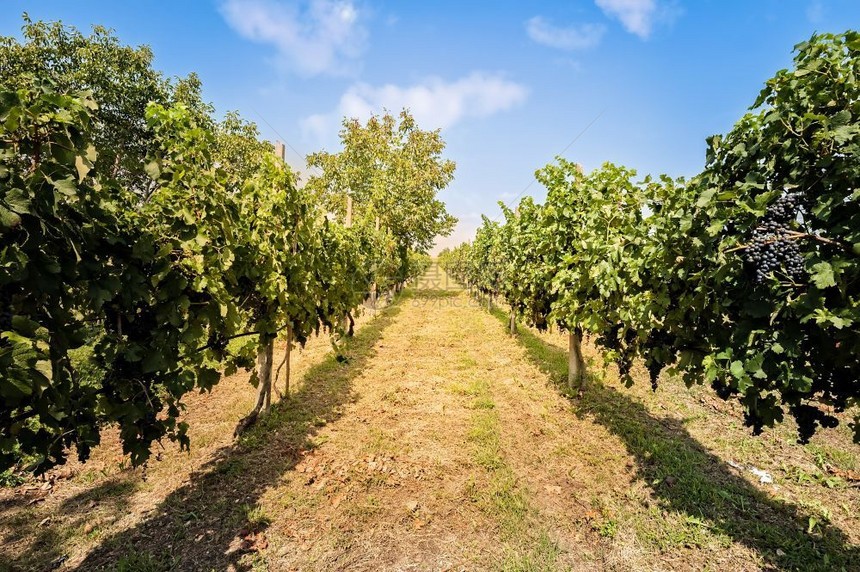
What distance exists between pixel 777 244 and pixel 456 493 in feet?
12.8

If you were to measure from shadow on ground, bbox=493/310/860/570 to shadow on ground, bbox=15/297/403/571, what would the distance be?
168 inches

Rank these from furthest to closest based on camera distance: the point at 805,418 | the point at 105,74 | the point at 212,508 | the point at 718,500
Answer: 1. the point at 105,74
2. the point at 718,500
3. the point at 212,508
4. the point at 805,418

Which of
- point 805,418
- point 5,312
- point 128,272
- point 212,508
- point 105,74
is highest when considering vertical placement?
point 105,74

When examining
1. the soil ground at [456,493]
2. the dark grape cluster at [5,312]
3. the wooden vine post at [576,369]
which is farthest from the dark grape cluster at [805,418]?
the wooden vine post at [576,369]

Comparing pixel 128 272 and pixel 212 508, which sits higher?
pixel 128 272

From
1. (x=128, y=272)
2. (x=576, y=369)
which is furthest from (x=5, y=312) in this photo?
(x=576, y=369)

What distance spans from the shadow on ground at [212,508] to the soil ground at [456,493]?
0.07 feet

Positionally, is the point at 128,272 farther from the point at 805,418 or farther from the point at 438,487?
the point at 805,418

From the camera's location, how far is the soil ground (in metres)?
3.73

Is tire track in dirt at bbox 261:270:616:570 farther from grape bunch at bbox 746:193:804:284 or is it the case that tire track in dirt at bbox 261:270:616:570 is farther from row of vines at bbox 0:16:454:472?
grape bunch at bbox 746:193:804:284

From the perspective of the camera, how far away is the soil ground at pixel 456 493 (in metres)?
3.73

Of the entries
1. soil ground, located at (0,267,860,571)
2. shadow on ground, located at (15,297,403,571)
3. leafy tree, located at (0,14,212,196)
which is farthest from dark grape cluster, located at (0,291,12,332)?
leafy tree, located at (0,14,212,196)

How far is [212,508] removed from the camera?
4352 mm

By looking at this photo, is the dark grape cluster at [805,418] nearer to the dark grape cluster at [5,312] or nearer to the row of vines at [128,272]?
the row of vines at [128,272]
